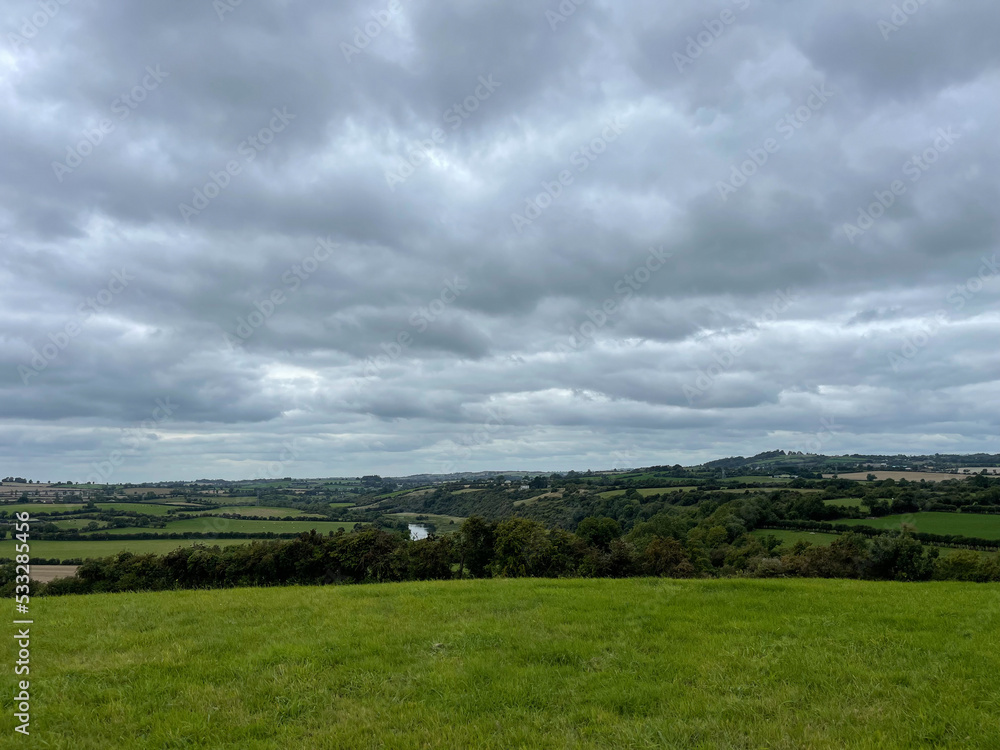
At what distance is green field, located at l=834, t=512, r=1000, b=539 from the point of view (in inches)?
2761

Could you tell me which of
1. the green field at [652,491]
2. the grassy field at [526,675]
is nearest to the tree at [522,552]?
the grassy field at [526,675]

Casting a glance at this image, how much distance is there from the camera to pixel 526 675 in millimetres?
9086

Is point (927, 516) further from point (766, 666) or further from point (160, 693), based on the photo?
point (160, 693)

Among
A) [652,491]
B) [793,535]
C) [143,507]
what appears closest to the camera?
[793,535]

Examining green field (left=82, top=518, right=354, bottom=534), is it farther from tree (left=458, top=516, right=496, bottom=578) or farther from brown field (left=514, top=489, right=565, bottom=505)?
tree (left=458, top=516, right=496, bottom=578)

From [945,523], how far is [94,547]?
113399mm

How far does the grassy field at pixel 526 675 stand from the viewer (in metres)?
7.06

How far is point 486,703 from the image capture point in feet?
26.3

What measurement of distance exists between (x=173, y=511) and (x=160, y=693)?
118 meters

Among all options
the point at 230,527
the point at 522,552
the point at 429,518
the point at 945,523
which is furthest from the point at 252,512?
the point at 945,523

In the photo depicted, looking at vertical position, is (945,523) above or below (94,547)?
below

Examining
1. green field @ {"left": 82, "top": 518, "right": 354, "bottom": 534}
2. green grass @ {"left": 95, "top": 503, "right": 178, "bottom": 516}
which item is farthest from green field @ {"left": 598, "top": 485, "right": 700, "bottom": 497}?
green grass @ {"left": 95, "top": 503, "right": 178, "bottom": 516}

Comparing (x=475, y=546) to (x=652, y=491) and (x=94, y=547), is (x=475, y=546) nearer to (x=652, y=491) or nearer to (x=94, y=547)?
(x=94, y=547)

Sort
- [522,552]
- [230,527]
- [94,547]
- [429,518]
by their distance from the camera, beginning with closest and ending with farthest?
[522,552] → [94,547] → [230,527] → [429,518]
